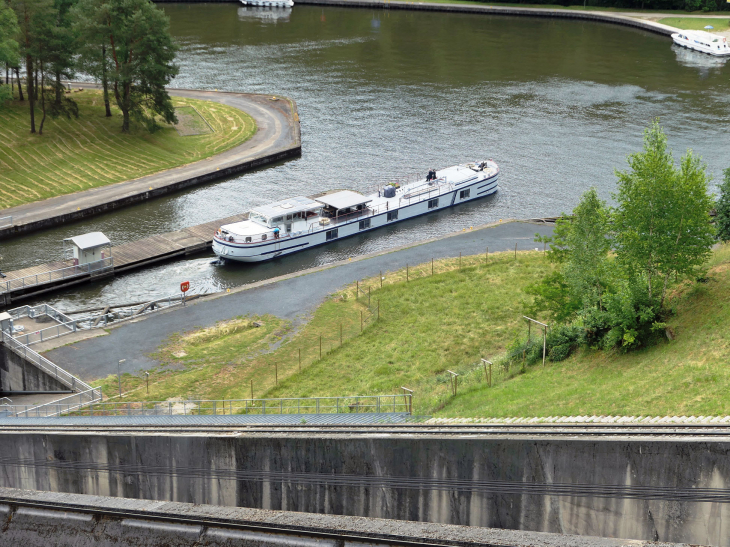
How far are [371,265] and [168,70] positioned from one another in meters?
37.9

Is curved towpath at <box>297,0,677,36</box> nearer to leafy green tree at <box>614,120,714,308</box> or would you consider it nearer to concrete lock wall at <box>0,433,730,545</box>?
leafy green tree at <box>614,120,714,308</box>

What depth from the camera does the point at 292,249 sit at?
68938mm

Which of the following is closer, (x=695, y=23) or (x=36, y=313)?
(x=36, y=313)

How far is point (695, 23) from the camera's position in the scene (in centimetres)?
15325

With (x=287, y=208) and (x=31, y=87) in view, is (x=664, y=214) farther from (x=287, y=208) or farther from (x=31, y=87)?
(x=31, y=87)

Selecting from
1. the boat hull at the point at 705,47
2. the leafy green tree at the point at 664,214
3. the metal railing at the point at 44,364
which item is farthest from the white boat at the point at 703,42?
the metal railing at the point at 44,364

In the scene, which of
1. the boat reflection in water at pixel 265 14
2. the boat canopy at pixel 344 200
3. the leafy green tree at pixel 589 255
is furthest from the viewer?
the boat reflection in water at pixel 265 14

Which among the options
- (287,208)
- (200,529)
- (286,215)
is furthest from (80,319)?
(200,529)

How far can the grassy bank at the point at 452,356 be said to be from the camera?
3391 cm

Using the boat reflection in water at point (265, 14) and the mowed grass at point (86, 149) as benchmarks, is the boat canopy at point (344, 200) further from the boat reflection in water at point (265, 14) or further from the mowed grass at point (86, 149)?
the boat reflection in water at point (265, 14)

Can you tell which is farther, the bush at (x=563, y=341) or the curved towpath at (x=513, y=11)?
the curved towpath at (x=513, y=11)

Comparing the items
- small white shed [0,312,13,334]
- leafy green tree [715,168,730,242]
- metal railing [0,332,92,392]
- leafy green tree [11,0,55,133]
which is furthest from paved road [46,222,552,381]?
leafy green tree [11,0,55,133]

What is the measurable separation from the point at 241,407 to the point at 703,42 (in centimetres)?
12086

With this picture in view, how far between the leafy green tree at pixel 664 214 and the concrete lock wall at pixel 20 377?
30.1m
